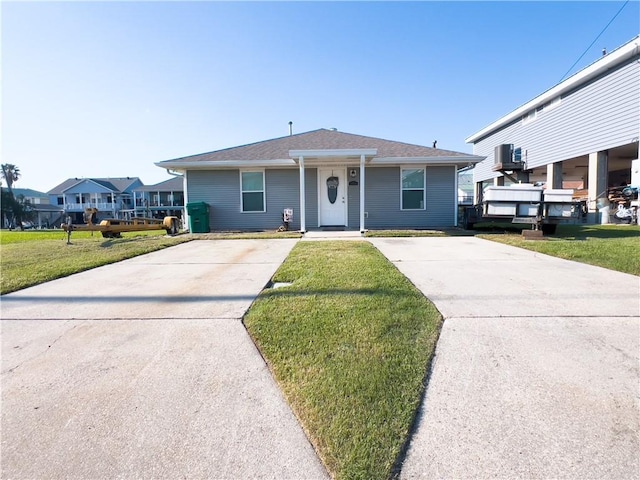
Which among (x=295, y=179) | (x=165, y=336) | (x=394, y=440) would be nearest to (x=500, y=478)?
(x=394, y=440)

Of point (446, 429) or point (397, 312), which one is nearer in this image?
point (446, 429)

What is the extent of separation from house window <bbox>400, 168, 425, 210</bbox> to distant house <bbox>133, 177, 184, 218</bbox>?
33.1 m

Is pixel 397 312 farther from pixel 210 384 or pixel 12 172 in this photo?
pixel 12 172

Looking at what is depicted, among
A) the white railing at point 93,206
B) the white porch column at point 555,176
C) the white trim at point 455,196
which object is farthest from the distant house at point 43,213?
the white porch column at point 555,176

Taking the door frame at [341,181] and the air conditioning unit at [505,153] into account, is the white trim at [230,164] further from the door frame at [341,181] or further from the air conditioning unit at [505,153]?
the air conditioning unit at [505,153]

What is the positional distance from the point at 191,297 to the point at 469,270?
148 inches

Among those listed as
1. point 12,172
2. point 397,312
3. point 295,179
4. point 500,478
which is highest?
point 12,172

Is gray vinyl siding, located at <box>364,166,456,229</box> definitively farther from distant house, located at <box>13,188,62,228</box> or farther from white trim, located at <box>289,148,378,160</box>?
distant house, located at <box>13,188,62,228</box>

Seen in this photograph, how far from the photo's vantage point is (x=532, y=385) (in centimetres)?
188

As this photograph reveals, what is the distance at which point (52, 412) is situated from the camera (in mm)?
1704

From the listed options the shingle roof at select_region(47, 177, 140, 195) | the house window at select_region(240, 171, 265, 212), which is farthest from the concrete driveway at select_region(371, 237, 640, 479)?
the shingle roof at select_region(47, 177, 140, 195)

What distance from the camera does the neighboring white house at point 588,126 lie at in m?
12.2

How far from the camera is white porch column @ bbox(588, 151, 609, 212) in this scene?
13281 millimetres

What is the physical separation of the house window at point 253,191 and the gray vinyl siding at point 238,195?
17cm
